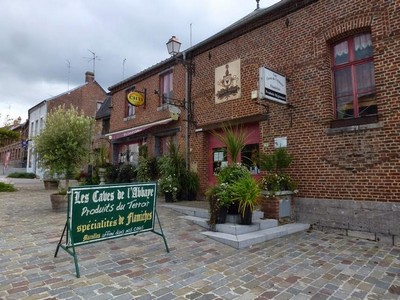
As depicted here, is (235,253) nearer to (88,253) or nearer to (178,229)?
(178,229)

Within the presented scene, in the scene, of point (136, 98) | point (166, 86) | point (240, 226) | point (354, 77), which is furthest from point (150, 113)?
point (354, 77)

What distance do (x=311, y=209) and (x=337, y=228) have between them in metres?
0.72

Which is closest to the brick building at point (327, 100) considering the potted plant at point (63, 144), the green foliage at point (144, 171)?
the green foliage at point (144, 171)

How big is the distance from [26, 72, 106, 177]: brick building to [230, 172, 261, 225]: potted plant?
25350 millimetres

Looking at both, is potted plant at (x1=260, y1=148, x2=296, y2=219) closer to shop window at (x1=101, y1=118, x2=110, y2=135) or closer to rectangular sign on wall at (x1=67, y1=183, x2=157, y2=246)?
rectangular sign on wall at (x1=67, y1=183, x2=157, y2=246)

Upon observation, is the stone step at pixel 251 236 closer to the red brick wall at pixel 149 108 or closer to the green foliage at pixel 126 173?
the red brick wall at pixel 149 108

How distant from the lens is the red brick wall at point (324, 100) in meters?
5.94

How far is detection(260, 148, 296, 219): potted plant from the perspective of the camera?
6809 mm

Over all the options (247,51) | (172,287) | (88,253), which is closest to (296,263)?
(172,287)

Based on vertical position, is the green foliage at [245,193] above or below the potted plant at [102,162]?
below

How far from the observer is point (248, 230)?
5.79 meters

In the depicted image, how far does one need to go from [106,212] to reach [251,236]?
2803 millimetres

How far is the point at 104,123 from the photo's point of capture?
1797 cm

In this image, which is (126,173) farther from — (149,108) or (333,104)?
Answer: (333,104)
